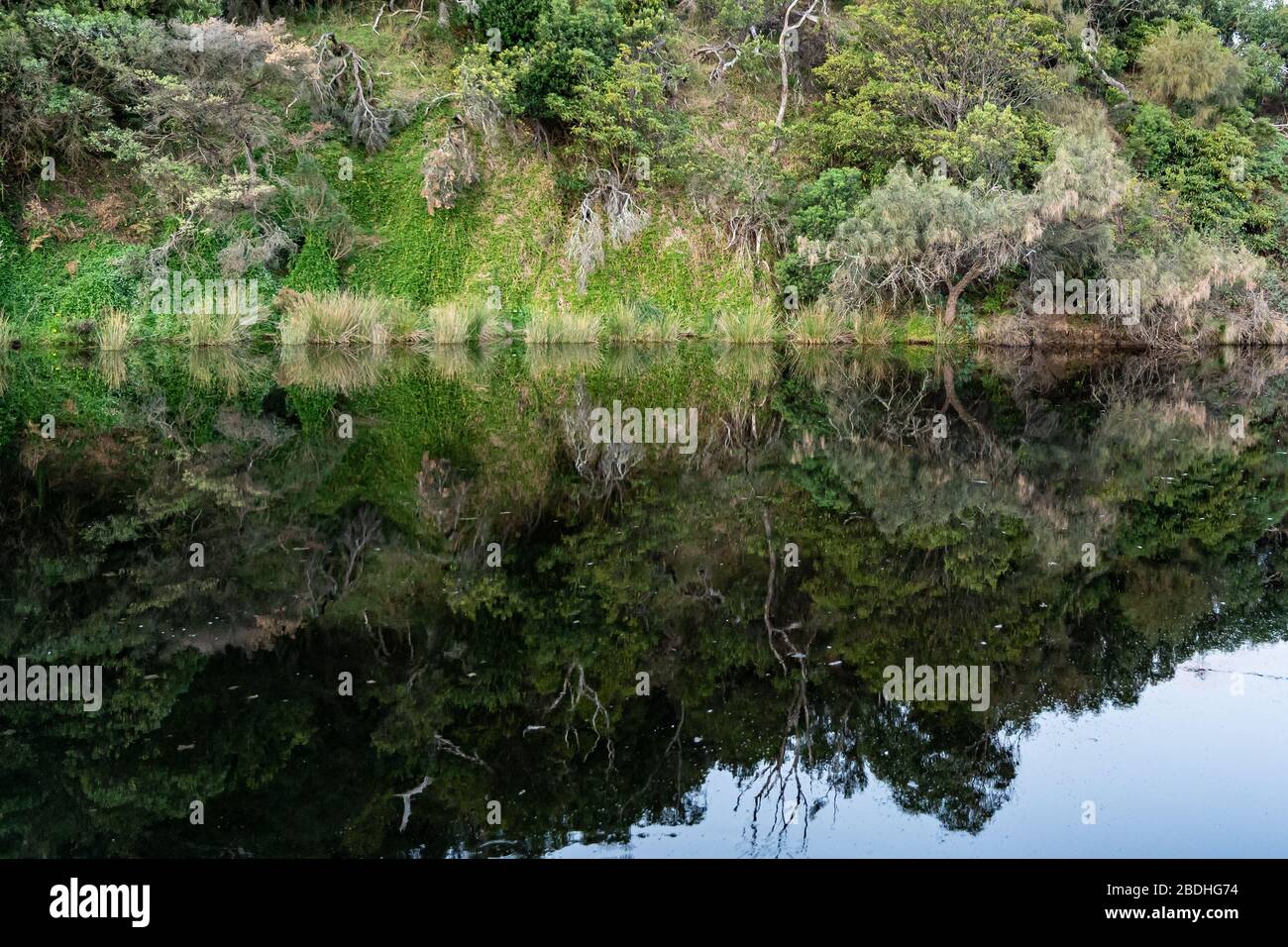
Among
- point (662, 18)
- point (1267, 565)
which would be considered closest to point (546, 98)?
point (662, 18)

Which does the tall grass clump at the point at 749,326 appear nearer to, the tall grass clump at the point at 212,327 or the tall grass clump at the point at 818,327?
the tall grass clump at the point at 818,327

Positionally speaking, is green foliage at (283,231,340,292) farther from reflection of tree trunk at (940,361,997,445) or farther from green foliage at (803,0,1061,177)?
reflection of tree trunk at (940,361,997,445)

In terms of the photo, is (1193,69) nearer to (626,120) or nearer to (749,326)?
(749,326)

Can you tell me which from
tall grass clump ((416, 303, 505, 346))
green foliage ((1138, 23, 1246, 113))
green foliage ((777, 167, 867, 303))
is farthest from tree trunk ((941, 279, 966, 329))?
tall grass clump ((416, 303, 505, 346))

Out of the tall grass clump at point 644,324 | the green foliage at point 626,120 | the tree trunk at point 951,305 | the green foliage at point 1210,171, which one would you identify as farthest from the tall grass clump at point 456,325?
the green foliage at point 1210,171

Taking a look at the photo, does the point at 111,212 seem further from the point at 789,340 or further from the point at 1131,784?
the point at 1131,784

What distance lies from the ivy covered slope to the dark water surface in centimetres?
1223

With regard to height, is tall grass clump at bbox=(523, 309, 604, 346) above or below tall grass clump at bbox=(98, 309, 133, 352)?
above

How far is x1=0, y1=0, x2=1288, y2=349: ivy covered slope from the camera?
2275 centimetres

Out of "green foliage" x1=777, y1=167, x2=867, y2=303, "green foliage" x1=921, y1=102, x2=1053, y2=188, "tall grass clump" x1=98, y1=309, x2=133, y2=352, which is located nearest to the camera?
"tall grass clump" x1=98, y1=309, x2=133, y2=352

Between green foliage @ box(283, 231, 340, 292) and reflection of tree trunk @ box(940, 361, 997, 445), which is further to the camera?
green foliage @ box(283, 231, 340, 292)

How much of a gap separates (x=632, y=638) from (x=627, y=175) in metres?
23.0

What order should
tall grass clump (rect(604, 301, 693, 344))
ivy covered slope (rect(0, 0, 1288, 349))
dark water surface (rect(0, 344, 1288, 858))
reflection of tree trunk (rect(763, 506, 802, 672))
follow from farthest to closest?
1. tall grass clump (rect(604, 301, 693, 344))
2. ivy covered slope (rect(0, 0, 1288, 349))
3. reflection of tree trunk (rect(763, 506, 802, 672))
4. dark water surface (rect(0, 344, 1288, 858))

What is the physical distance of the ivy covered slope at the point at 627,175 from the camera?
22750mm
